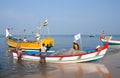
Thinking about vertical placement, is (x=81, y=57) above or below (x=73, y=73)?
above

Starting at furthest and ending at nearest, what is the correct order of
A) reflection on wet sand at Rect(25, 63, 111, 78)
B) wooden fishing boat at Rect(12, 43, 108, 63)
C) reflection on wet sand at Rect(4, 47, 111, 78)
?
wooden fishing boat at Rect(12, 43, 108, 63) → reflection on wet sand at Rect(4, 47, 111, 78) → reflection on wet sand at Rect(25, 63, 111, 78)

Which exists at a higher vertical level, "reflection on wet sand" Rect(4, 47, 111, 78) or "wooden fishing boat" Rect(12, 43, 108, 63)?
"wooden fishing boat" Rect(12, 43, 108, 63)

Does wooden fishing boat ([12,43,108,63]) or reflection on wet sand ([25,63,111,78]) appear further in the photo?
wooden fishing boat ([12,43,108,63])

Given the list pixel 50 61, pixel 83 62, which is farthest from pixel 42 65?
pixel 83 62

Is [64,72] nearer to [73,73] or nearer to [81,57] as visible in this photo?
[73,73]

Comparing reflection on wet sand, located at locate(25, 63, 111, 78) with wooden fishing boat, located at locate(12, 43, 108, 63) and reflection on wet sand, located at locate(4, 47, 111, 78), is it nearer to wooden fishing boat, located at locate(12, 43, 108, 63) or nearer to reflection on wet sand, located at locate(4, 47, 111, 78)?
reflection on wet sand, located at locate(4, 47, 111, 78)

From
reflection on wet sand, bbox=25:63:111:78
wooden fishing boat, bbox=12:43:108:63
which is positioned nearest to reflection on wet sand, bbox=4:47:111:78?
reflection on wet sand, bbox=25:63:111:78

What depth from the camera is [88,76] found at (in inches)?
522

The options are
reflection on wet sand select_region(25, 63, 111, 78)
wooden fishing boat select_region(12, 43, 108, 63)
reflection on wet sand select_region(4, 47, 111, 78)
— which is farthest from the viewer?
wooden fishing boat select_region(12, 43, 108, 63)

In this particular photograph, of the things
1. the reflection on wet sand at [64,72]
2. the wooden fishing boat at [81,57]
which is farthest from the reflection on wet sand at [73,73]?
the wooden fishing boat at [81,57]

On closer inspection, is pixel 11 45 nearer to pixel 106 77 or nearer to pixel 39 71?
pixel 39 71

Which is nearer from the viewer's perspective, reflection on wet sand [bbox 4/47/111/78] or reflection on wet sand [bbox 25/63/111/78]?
reflection on wet sand [bbox 25/63/111/78]

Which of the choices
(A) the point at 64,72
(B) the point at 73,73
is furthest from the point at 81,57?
(B) the point at 73,73

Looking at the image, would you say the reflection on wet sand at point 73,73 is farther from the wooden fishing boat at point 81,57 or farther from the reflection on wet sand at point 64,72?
the wooden fishing boat at point 81,57
